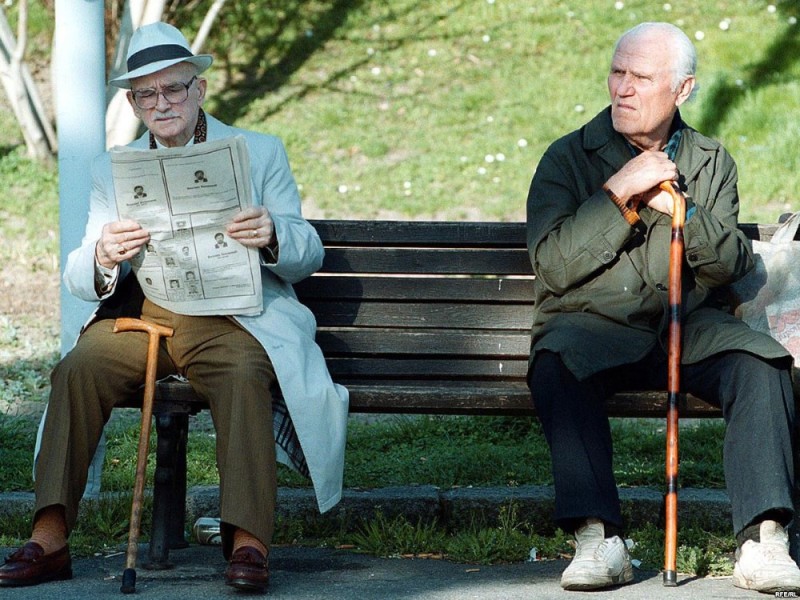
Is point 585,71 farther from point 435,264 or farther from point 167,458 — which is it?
point 167,458

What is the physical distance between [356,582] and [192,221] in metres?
1.20

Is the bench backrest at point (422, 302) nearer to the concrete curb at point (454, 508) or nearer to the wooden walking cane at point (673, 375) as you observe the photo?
the concrete curb at point (454, 508)

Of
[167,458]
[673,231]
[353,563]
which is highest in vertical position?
[673,231]

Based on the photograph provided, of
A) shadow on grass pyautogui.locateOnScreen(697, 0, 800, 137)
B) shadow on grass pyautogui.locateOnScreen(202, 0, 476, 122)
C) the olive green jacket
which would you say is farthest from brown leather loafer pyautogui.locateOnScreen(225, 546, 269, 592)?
shadow on grass pyautogui.locateOnScreen(202, 0, 476, 122)

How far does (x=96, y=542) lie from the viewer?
4430 mm

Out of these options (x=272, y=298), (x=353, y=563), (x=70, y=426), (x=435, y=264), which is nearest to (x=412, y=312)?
(x=435, y=264)

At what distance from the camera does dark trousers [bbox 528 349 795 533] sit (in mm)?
3777

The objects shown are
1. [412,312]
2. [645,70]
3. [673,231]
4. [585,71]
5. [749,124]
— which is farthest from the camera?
[585,71]

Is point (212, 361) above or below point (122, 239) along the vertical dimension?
below

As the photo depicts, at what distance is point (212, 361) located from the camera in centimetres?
406

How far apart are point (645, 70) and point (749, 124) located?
5281mm

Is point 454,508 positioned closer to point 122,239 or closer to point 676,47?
point 122,239

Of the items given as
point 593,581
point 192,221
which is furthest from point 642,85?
point 593,581

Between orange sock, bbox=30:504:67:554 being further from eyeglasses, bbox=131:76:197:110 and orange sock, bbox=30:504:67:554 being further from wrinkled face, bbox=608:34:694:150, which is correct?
wrinkled face, bbox=608:34:694:150
